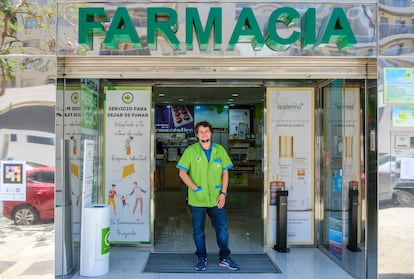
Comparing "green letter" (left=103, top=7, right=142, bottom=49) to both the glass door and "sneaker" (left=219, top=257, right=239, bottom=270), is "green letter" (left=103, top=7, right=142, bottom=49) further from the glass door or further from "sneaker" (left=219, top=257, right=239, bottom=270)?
"sneaker" (left=219, top=257, right=239, bottom=270)

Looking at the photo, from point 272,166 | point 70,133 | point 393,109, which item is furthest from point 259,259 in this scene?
point 70,133

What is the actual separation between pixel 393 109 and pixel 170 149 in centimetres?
826

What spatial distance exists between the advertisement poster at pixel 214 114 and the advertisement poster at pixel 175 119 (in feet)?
0.73

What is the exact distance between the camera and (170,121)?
12.0 meters

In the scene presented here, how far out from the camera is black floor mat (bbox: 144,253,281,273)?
4.24 meters

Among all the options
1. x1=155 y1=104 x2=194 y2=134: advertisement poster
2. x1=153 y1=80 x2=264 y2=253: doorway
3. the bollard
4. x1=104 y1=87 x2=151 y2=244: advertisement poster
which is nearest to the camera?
the bollard

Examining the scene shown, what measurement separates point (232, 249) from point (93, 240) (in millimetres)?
1898

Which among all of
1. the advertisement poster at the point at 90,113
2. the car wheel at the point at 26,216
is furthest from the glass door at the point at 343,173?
the car wheel at the point at 26,216

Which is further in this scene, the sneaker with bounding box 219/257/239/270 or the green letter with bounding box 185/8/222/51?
the sneaker with bounding box 219/257/239/270

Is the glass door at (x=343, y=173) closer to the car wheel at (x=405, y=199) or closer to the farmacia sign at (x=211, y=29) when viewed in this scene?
the car wheel at (x=405, y=199)

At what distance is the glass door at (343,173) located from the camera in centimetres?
402

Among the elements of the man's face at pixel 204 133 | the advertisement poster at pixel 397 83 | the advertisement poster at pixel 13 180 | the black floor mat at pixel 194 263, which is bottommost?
the black floor mat at pixel 194 263

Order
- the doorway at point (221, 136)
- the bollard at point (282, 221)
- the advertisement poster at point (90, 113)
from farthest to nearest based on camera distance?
the doorway at point (221, 136) < the bollard at point (282, 221) < the advertisement poster at point (90, 113)

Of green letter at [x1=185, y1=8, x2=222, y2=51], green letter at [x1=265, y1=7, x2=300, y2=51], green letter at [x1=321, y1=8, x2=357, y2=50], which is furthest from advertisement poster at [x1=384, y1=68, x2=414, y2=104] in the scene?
green letter at [x1=185, y1=8, x2=222, y2=51]
